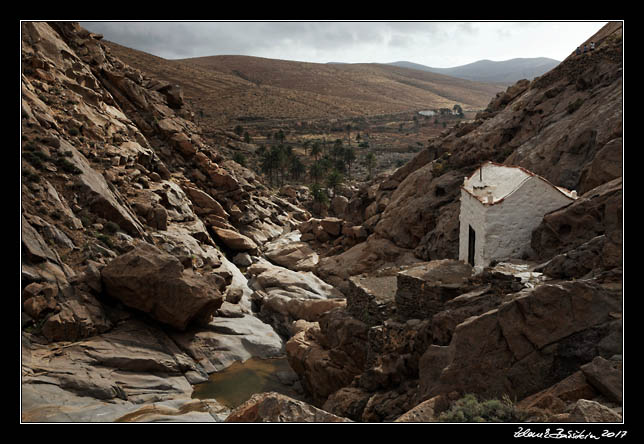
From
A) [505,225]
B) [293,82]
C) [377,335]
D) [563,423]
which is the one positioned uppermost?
[293,82]

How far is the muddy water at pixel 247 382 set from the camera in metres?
18.3

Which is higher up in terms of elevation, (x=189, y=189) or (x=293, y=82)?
(x=293, y=82)

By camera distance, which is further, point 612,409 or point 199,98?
point 199,98

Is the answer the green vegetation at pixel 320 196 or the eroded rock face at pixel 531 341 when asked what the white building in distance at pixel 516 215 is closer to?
the eroded rock face at pixel 531 341

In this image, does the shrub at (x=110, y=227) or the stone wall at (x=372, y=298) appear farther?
the shrub at (x=110, y=227)

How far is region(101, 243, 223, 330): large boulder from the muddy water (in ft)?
10.0

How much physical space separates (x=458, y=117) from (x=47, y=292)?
5458 inches

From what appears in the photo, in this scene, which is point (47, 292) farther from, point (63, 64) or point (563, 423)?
point (63, 64)

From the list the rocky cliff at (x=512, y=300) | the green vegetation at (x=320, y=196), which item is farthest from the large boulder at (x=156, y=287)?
the green vegetation at (x=320, y=196)

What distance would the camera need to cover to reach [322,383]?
1708 cm

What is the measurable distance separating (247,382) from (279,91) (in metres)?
131

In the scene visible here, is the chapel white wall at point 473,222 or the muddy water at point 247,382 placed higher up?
the chapel white wall at point 473,222

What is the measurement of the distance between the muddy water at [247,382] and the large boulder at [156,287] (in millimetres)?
3060

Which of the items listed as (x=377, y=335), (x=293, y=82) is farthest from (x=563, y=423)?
(x=293, y=82)
